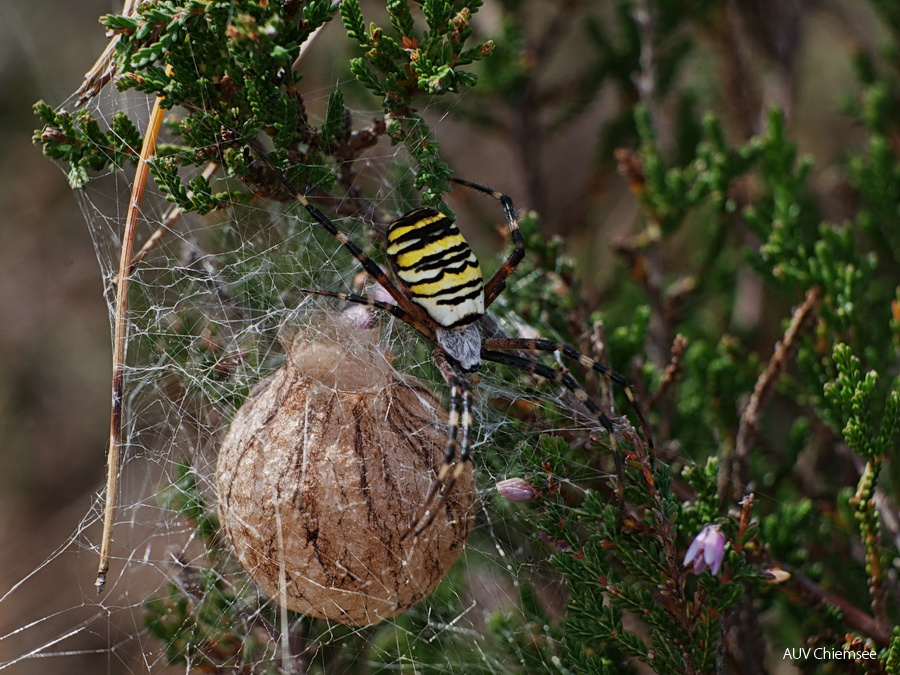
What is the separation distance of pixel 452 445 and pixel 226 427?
0.83 meters

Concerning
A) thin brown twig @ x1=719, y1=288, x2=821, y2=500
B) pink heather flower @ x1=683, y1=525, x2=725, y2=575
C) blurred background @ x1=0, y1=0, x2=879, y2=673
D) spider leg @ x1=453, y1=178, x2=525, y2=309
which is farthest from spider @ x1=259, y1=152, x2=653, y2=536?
blurred background @ x1=0, y1=0, x2=879, y2=673

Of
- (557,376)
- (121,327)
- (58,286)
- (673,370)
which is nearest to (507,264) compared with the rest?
(557,376)

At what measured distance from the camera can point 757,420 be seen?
2980 millimetres

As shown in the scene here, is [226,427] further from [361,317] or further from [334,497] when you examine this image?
[334,497]

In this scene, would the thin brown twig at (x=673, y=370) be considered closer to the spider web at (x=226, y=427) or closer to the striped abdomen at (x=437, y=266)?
the spider web at (x=226, y=427)

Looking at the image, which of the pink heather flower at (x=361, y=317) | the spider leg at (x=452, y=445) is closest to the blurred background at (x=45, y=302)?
the pink heather flower at (x=361, y=317)

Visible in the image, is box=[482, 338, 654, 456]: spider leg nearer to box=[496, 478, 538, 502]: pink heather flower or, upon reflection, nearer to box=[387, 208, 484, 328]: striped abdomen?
box=[387, 208, 484, 328]: striped abdomen

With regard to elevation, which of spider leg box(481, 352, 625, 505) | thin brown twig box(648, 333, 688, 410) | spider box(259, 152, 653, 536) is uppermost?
spider box(259, 152, 653, 536)

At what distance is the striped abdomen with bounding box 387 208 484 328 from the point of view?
2422 mm

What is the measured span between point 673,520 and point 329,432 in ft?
3.73

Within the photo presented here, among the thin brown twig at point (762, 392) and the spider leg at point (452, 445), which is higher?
the spider leg at point (452, 445)

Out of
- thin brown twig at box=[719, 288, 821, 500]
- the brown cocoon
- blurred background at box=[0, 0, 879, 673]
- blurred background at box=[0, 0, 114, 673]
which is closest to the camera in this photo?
the brown cocoon

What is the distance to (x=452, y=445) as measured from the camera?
2.29 metres

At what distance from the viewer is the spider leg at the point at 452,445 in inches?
80.7
